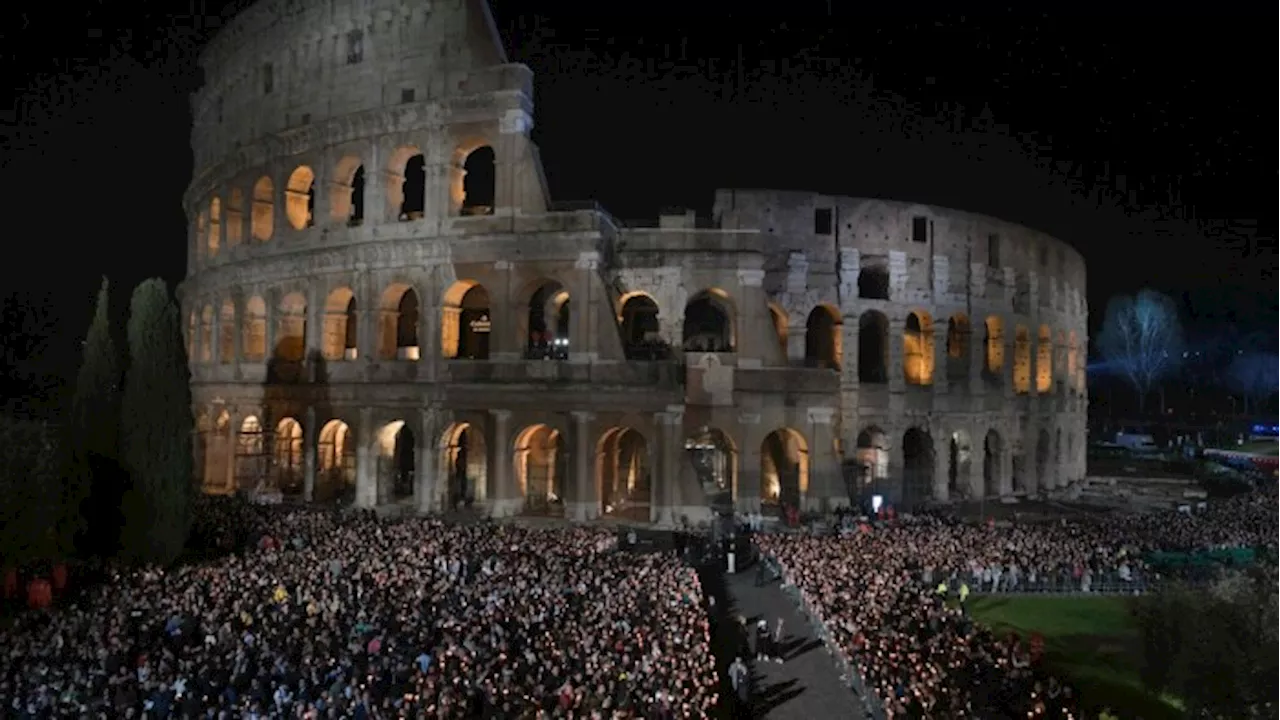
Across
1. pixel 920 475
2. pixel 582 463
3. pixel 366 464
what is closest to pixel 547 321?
pixel 582 463

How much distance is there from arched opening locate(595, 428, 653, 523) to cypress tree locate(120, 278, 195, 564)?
46.5 feet

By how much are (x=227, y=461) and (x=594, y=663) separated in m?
32.3

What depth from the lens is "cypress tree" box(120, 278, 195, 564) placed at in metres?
24.1

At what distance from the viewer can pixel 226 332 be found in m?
43.5

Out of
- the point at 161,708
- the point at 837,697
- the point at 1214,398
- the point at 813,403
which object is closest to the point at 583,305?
the point at 813,403

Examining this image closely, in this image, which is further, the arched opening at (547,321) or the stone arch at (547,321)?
the arched opening at (547,321)

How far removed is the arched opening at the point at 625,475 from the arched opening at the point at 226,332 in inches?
733

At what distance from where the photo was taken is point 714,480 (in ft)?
140

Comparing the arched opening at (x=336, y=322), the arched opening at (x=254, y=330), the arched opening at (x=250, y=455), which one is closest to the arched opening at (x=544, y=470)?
the arched opening at (x=336, y=322)

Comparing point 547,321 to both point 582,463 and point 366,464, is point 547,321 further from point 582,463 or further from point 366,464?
point 366,464

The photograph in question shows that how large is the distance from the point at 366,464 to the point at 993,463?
29886 millimetres

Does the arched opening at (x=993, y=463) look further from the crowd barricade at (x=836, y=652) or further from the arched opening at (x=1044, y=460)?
the crowd barricade at (x=836, y=652)

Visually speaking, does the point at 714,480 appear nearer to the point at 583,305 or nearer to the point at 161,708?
the point at 583,305

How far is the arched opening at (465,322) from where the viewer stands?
34531 mm
